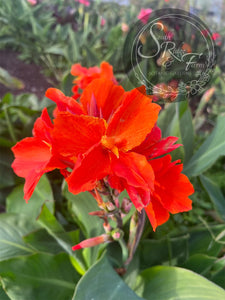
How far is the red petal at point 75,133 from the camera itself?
0.34 meters

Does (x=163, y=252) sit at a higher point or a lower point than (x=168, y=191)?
lower

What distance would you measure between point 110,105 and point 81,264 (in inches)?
16.1

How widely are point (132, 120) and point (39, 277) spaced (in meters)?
0.46

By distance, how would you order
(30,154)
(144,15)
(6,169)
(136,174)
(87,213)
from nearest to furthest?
(136,174), (30,154), (87,213), (144,15), (6,169)

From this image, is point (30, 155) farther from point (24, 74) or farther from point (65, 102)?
point (24, 74)

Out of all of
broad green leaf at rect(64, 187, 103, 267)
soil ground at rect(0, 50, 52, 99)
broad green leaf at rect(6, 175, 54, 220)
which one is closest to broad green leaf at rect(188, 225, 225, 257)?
broad green leaf at rect(64, 187, 103, 267)

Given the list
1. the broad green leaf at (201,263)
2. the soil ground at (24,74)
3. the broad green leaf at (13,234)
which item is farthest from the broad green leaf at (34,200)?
the soil ground at (24,74)

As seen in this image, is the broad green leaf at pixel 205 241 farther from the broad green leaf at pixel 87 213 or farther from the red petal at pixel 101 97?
the red petal at pixel 101 97

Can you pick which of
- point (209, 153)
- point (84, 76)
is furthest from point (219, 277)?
point (84, 76)

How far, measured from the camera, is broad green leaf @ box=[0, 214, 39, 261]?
2.42ft

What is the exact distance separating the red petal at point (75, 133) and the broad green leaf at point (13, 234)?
0.49m

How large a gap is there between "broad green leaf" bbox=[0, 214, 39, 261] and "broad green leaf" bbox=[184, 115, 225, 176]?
458 mm

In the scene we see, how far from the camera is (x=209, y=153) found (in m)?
0.69
